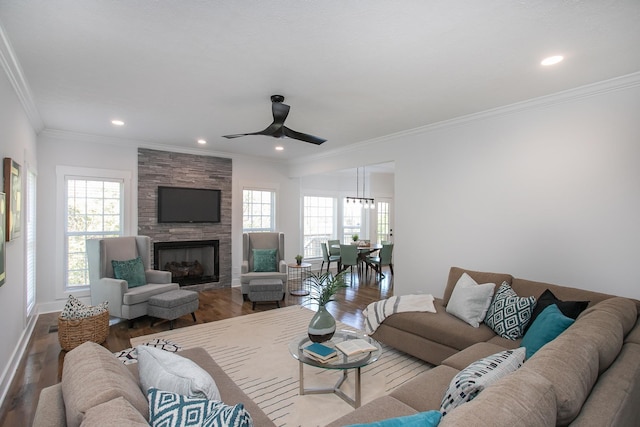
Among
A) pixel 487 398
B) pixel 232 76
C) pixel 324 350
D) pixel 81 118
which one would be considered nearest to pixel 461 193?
pixel 324 350

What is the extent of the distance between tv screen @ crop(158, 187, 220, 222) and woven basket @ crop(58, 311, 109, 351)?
2.48 meters

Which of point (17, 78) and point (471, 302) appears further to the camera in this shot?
point (471, 302)

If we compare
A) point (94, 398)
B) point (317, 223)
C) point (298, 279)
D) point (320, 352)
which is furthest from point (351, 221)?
point (94, 398)

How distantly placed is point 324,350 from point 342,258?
4.49 m

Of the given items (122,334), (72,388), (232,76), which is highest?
(232,76)

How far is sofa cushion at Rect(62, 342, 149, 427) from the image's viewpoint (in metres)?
1.04

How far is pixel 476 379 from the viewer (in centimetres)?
140

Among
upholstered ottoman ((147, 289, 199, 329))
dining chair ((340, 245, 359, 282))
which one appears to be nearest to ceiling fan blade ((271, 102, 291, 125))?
upholstered ottoman ((147, 289, 199, 329))

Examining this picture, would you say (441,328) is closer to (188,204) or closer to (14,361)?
(14,361)

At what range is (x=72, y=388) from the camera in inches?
45.4

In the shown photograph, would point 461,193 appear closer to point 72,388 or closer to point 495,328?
point 495,328

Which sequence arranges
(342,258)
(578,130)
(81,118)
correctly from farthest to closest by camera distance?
1. (342,258)
2. (81,118)
3. (578,130)

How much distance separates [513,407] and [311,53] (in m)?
2.41

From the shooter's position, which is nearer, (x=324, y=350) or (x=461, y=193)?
(x=324, y=350)
